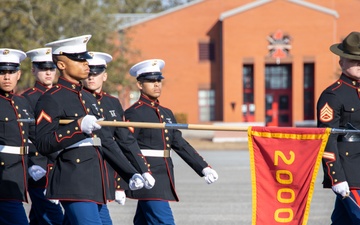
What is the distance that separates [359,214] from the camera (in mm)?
6754

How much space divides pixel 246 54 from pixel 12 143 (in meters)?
39.0

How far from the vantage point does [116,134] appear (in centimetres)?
748

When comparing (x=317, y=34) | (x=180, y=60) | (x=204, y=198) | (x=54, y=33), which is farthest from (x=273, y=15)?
(x=204, y=198)

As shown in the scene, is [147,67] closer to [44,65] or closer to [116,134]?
[116,134]

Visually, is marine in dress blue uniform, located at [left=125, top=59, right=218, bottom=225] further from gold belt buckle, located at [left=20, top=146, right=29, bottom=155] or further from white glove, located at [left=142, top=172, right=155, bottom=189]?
gold belt buckle, located at [left=20, top=146, right=29, bottom=155]

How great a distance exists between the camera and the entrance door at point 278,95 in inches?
1869

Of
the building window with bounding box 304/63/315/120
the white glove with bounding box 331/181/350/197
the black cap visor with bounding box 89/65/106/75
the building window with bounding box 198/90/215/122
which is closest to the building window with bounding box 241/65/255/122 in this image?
the building window with bounding box 198/90/215/122

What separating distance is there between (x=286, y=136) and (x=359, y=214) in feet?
2.91

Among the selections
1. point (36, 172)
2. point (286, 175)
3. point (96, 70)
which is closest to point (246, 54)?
point (96, 70)

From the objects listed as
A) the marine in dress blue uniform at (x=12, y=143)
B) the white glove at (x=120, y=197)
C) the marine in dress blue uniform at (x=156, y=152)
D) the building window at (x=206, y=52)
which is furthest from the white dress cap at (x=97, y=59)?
the building window at (x=206, y=52)

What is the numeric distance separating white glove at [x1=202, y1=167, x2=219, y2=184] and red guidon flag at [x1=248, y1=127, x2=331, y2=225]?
4.16 ft

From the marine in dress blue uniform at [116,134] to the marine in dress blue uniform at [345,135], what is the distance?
1.48 metres

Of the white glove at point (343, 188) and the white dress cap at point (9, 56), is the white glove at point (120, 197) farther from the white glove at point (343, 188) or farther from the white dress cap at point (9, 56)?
the white glove at point (343, 188)

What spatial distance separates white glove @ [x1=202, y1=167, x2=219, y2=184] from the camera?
785 cm
